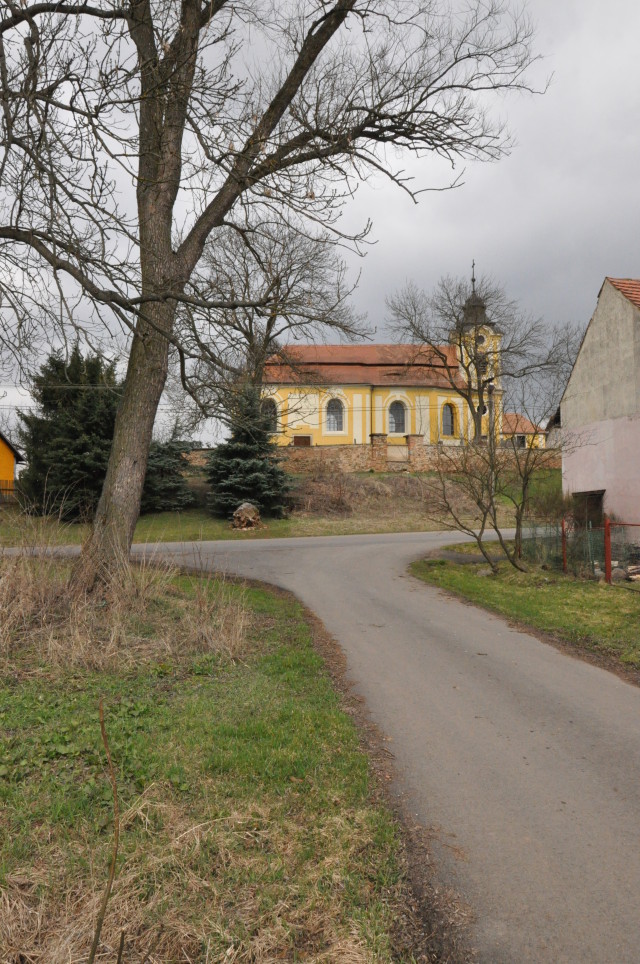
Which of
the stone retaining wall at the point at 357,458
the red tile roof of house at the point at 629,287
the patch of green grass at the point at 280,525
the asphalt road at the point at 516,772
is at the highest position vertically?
the red tile roof of house at the point at 629,287

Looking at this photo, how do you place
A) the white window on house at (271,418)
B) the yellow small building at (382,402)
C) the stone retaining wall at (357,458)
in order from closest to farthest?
the white window on house at (271,418), the stone retaining wall at (357,458), the yellow small building at (382,402)

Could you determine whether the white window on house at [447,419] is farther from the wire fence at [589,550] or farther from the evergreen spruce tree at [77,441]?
the wire fence at [589,550]

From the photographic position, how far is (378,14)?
31.1ft

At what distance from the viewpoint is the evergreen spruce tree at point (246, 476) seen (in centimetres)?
3023

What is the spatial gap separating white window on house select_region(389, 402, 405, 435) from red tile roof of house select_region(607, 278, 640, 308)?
32337 millimetres

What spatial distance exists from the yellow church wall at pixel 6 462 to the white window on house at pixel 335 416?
20799 millimetres

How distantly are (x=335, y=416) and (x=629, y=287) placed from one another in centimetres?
3267

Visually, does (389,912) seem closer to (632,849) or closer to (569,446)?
(632,849)

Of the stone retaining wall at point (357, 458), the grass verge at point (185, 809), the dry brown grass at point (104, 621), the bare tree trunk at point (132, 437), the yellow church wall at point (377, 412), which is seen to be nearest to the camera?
the grass verge at point (185, 809)

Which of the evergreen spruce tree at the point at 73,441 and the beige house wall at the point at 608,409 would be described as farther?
the evergreen spruce tree at the point at 73,441

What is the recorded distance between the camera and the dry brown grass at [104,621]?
23.1ft

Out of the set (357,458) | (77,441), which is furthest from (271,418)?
(357,458)

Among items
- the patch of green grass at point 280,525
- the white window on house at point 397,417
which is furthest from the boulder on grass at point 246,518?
the white window on house at point 397,417

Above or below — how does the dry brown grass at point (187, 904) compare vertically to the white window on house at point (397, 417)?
below
